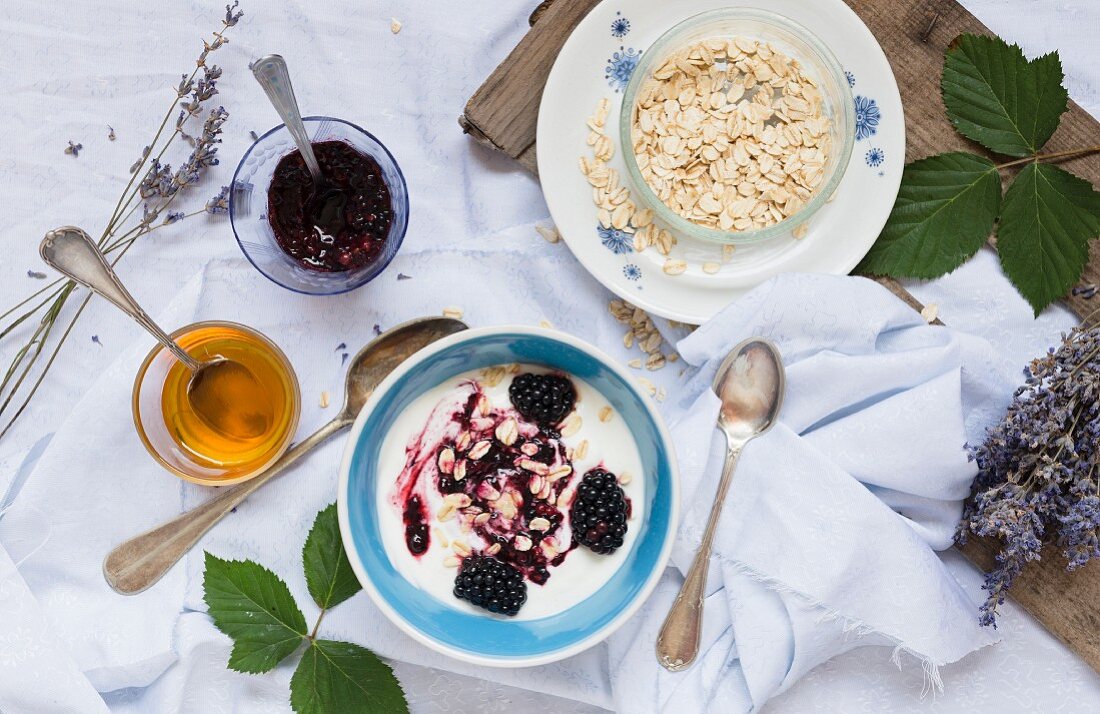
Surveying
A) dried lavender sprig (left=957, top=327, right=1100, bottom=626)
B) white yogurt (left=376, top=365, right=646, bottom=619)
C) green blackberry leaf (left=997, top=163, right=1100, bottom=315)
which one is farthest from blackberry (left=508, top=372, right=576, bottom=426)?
green blackberry leaf (left=997, top=163, right=1100, bottom=315)

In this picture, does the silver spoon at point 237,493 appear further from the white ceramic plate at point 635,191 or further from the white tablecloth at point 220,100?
the white ceramic plate at point 635,191

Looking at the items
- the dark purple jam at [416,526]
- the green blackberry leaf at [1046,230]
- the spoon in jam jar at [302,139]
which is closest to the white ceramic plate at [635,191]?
the green blackberry leaf at [1046,230]

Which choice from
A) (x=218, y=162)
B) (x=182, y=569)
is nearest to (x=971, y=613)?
(x=182, y=569)

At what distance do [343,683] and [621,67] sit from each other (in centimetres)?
108

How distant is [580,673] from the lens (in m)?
1.47

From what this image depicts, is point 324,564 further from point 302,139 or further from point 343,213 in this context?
point 302,139

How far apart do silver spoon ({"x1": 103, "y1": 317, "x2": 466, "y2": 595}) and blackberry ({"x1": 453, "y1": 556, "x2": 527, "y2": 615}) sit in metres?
0.32

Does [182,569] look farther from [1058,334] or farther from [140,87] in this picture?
[1058,334]

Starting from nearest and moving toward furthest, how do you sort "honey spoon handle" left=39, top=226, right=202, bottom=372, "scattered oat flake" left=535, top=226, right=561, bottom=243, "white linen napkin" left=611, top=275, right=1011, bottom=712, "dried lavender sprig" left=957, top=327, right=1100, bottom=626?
"honey spoon handle" left=39, top=226, right=202, bottom=372, "dried lavender sprig" left=957, top=327, right=1100, bottom=626, "white linen napkin" left=611, top=275, right=1011, bottom=712, "scattered oat flake" left=535, top=226, right=561, bottom=243

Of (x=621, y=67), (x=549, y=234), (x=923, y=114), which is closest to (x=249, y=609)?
(x=549, y=234)

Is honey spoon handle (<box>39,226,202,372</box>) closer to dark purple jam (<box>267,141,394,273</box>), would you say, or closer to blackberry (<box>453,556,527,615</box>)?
dark purple jam (<box>267,141,394,273</box>)

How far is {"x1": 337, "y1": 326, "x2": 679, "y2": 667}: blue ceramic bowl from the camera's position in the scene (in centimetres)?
130

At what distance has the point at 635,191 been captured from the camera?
1475 mm

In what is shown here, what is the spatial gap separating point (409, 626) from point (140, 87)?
99 centimetres
